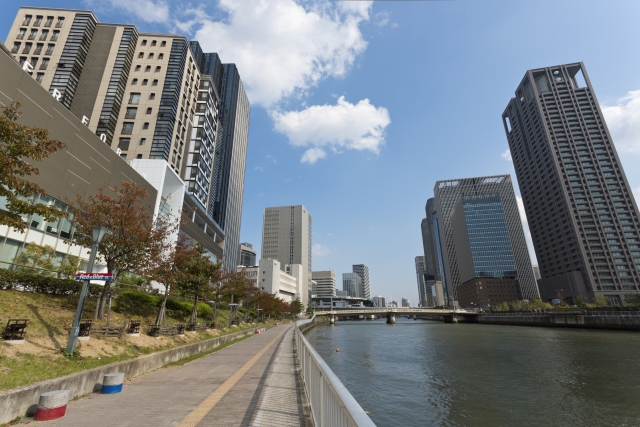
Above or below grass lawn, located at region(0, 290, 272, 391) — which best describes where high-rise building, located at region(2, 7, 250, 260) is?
above

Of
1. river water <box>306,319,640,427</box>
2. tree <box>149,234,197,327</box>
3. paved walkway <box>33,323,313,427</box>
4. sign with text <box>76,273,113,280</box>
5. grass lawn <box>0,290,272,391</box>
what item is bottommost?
river water <box>306,319,640,427</box>

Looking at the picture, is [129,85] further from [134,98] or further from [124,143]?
[124,143]

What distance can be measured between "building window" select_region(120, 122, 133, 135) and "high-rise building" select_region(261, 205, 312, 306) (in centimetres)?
13768

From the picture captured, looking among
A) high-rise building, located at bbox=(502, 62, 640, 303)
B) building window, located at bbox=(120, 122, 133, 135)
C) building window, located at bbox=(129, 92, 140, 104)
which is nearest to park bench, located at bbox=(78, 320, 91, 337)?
building window, located at bbox=(120, 122, 133, 135)

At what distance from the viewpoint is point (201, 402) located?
7414 mm

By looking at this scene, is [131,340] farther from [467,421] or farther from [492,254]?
[492,254]

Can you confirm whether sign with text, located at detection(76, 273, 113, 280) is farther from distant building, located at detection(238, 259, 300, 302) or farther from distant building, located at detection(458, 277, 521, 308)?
distant building, located at detection(458, 277, 521, 308)

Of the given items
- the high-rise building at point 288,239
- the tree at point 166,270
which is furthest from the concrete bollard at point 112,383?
the high-rise building at point 288,239

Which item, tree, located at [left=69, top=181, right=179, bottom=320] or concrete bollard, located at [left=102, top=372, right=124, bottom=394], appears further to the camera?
tree, located at [left=69, top=181, right=179, bottom=320]

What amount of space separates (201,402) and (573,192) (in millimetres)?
A: 155821

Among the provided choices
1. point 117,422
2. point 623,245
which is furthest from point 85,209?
point 623,245

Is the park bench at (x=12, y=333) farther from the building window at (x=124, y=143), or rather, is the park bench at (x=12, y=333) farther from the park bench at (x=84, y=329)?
the building window at (x=124, y=143)

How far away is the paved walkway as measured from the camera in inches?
238

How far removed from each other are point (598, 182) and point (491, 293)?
63.8m
